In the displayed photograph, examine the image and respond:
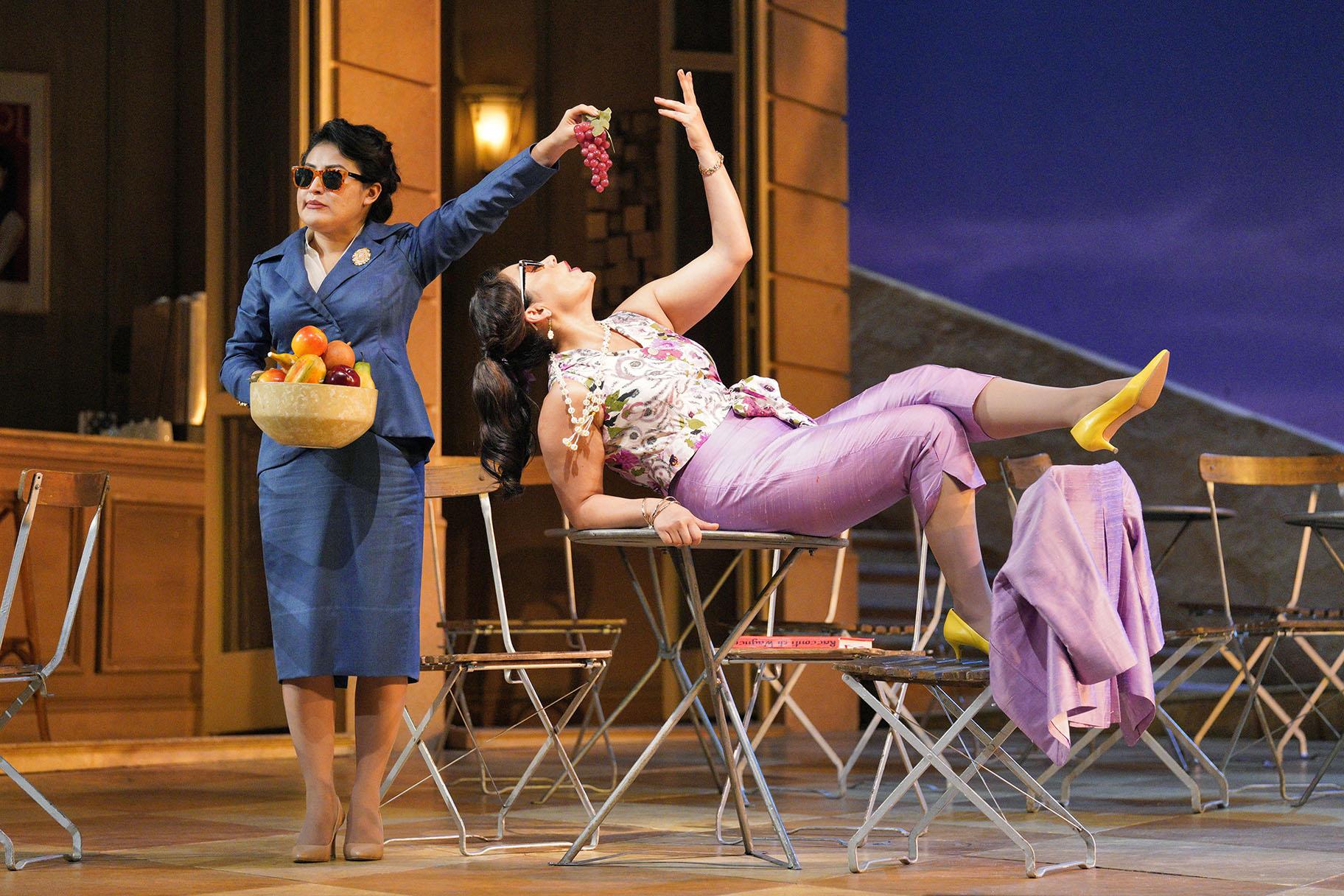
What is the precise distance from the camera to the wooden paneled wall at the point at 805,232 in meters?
7.16

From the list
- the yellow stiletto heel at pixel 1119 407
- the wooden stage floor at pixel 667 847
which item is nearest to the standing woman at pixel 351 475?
the wooden stage floor at pixel 667 847

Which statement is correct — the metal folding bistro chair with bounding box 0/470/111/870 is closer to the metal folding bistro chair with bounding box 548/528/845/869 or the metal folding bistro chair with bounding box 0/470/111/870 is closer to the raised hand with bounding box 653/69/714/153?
the metal folding bistro chair with bounding box 548/528/845/869

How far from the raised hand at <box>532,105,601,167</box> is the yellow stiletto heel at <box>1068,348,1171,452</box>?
114 centimetres

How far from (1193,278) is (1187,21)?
165 cm

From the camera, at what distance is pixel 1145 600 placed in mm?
2740

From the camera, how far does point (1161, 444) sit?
9.55 metres

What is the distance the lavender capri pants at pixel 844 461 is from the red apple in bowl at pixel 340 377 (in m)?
0.66

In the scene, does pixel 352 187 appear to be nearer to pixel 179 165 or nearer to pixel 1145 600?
pixel 1145 600

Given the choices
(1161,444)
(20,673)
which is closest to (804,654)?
(20,673)

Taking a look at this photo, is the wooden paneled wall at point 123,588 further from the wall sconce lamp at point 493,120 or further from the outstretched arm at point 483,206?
the outstretched arm at point 483,206

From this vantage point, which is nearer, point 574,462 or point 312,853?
point 574,462

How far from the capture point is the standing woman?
124 inches

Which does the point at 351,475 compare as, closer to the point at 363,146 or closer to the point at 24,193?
the point at 363,146

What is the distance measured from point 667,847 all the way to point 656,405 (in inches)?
39.1
